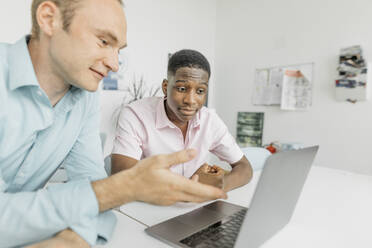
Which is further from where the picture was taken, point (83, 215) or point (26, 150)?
point (26, 150)

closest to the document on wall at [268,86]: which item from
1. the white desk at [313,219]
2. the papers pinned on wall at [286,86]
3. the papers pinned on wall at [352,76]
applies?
the papers pinned on wall at [286,86]

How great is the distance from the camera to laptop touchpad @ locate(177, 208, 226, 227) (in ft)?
2.21

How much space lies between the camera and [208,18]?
3.38 m

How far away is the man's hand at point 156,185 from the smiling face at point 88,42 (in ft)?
1.02

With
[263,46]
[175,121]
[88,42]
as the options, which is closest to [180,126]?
[175,121]

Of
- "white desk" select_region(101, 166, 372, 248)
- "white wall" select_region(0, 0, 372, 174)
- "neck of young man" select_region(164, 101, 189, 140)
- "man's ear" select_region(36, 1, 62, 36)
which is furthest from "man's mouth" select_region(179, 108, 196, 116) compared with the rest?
"white wall" select_region(0, 0, 372, 174)

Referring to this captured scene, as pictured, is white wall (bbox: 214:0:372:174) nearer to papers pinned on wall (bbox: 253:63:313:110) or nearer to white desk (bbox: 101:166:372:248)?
papers pinned on wall (bbox: 253:63:313:110)

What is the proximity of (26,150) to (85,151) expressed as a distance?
17 centimetres

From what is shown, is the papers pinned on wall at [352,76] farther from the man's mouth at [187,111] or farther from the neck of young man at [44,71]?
the neck of young man at [44,71]

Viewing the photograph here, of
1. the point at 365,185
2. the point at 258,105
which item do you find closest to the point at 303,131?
the point at 258,105

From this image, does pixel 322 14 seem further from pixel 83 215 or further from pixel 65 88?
pixel 83 215

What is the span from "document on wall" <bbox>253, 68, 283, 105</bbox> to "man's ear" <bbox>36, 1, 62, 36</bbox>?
98.7 inches

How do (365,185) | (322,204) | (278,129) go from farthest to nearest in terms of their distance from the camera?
1. (278,129)
2. (365,185)
3. (322,204)

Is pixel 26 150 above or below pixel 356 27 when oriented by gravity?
below
